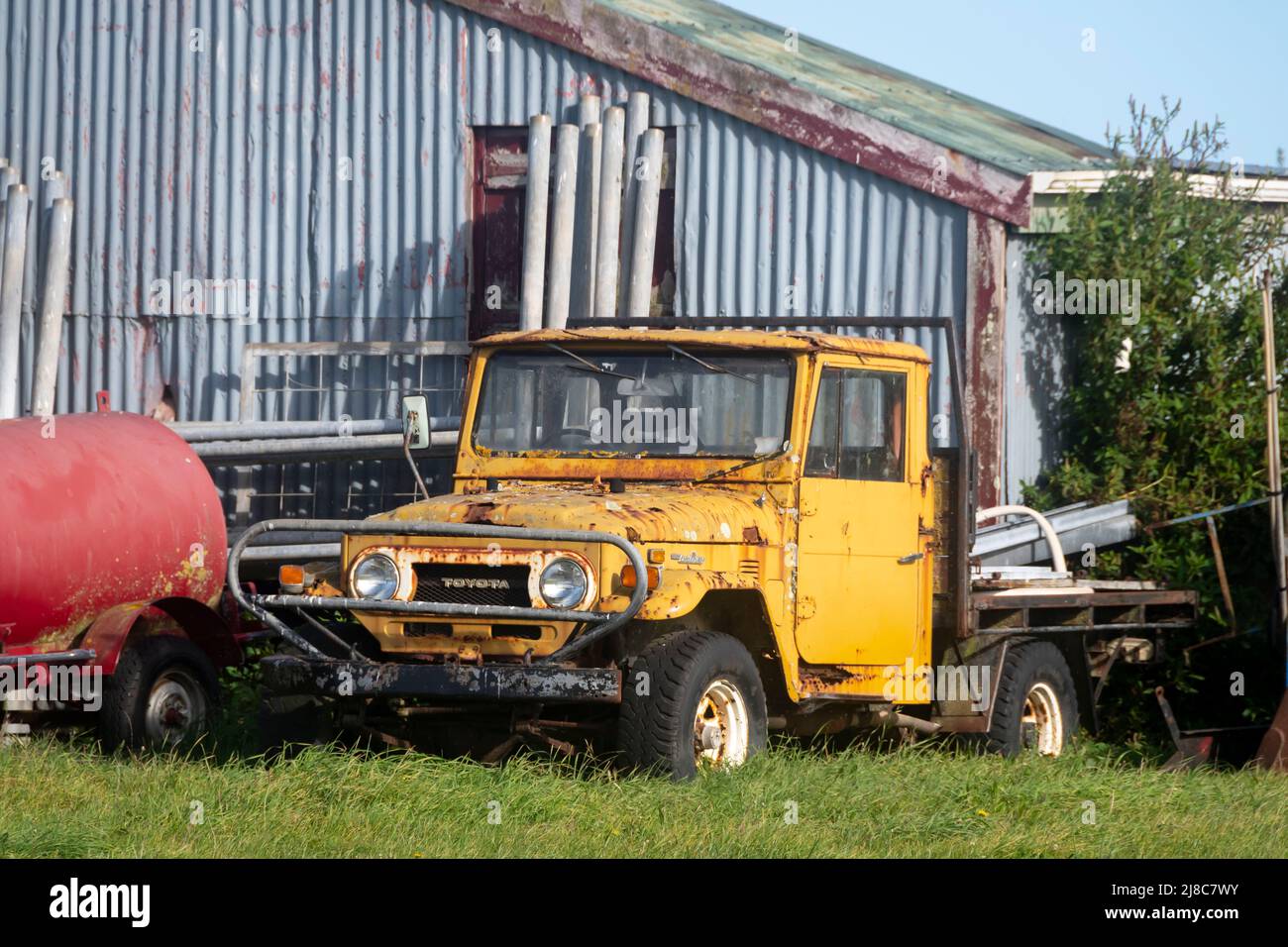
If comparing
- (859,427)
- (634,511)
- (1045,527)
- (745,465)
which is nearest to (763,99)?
(1045,527)

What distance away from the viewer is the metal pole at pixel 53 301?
13859 mm

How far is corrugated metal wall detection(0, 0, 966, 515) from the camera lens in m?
13.3

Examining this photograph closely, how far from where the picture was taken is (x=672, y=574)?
759 centimetres

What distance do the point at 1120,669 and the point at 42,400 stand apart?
8.24m

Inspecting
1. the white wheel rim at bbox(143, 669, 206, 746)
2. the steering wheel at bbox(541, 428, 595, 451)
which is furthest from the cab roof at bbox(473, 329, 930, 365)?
the white wheel rim at bbox(143, 669, 206, 746)

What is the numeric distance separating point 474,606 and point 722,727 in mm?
1287

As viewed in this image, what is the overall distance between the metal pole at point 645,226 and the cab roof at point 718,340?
412cm

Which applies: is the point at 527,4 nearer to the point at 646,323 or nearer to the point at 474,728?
the point at 646,323

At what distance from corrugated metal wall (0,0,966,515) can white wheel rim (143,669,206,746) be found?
14.3 feet

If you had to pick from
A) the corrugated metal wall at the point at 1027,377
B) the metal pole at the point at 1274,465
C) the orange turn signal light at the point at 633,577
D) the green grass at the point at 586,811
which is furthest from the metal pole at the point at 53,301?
the metal pole at the point at 1274,465

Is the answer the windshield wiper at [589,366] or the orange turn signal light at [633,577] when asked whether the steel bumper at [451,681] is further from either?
the windshield wiper at [589,366]

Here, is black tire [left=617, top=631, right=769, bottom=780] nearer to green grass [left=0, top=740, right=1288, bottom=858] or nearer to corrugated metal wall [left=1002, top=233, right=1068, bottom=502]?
green grass [left=0, top=740, right=1288, bottom=858]
